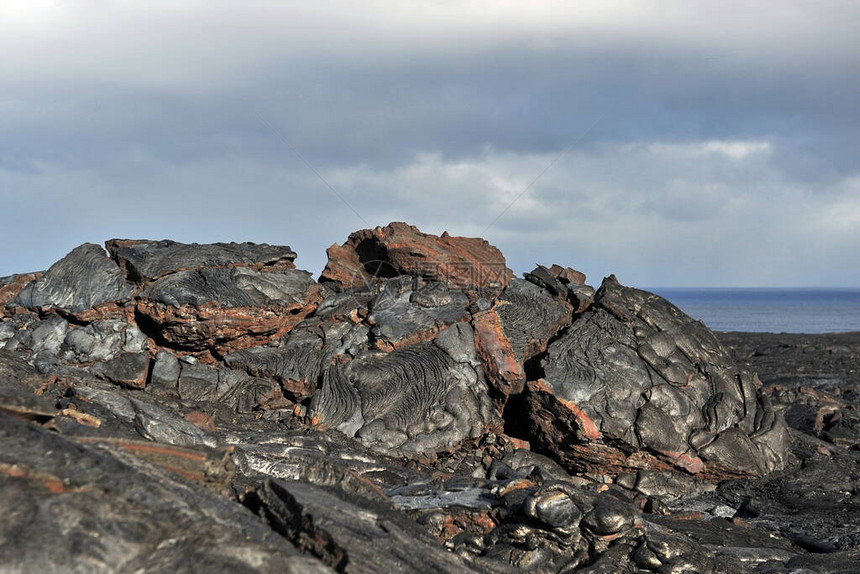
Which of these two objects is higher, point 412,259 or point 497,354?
point 412,259

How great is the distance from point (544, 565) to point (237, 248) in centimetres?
965

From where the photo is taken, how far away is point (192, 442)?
37.5ft

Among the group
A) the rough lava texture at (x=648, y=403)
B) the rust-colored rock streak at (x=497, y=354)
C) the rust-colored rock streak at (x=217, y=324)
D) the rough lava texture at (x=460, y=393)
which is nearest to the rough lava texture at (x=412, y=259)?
the rough lava texture at (x=460, y=393)

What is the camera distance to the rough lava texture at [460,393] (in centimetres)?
1062

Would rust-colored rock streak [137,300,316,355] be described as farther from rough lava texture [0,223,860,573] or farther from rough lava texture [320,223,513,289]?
rough lava texture [320,223,513,289]

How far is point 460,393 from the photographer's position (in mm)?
14703

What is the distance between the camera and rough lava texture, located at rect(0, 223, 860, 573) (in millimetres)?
10625

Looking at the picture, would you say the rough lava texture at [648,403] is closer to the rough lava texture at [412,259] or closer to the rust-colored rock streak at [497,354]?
the rust-colored rock streak at [497,354]

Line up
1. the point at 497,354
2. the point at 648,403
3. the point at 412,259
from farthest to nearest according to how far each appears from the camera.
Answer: the point at 412,259 < the point at 497,354 < the point at 648,403

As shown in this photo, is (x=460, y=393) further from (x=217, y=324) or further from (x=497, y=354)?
(x=217, y=324)

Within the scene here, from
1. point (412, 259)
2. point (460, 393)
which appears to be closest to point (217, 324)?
point (412, 259)

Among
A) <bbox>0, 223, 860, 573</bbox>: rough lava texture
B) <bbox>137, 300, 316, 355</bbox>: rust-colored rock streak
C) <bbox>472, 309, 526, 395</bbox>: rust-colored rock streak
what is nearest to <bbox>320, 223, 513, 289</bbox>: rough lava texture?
<bbox>0, 223, 860, 573</bbox>: rough lava texture

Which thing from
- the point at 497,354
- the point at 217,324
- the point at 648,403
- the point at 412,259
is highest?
the point at 412,259

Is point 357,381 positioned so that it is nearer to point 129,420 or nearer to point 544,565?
point 129,420
